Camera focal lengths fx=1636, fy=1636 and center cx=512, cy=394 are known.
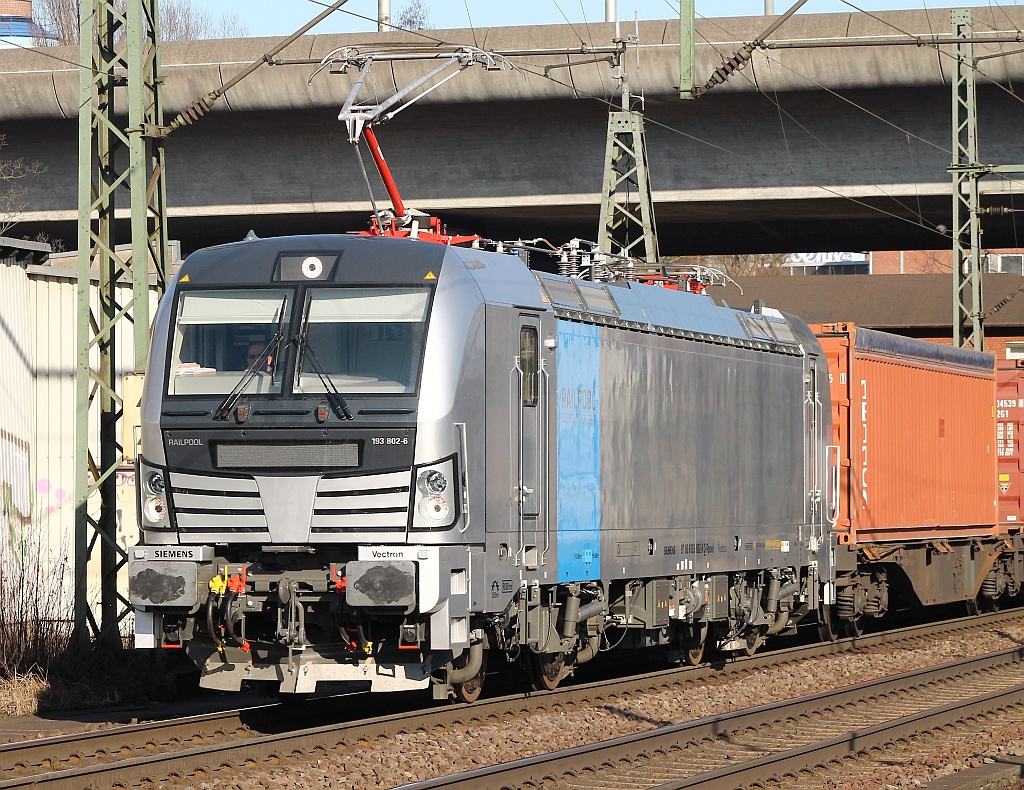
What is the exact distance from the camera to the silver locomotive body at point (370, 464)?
11.0 metres

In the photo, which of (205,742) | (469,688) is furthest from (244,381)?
(469,688)

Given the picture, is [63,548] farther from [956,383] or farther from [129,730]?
[956,383]

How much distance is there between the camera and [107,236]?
47.8 ft

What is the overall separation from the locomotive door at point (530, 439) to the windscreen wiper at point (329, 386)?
4.77 ft

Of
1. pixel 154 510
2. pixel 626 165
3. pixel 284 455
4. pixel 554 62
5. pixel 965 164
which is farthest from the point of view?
pixel 554 62

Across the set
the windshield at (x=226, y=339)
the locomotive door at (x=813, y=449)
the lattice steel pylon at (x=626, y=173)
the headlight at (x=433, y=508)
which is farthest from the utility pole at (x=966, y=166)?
the headlight at (x=433, y=508)

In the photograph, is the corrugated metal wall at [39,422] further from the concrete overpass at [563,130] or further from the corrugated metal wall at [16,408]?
the concrete overpass at [563,130]

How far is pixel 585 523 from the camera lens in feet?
42.7

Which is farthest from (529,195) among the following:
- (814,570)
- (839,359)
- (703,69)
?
(814,570)

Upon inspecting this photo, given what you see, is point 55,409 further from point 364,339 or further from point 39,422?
point 364,339

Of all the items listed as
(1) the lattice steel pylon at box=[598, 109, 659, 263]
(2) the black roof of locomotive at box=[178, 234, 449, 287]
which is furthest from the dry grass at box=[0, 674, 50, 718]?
(1) the lattice steel pylon at box=[598, 109, 659, 263]

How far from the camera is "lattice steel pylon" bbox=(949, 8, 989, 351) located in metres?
25.3

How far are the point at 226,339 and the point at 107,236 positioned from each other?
3.53 meters

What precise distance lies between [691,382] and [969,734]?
157 inches
